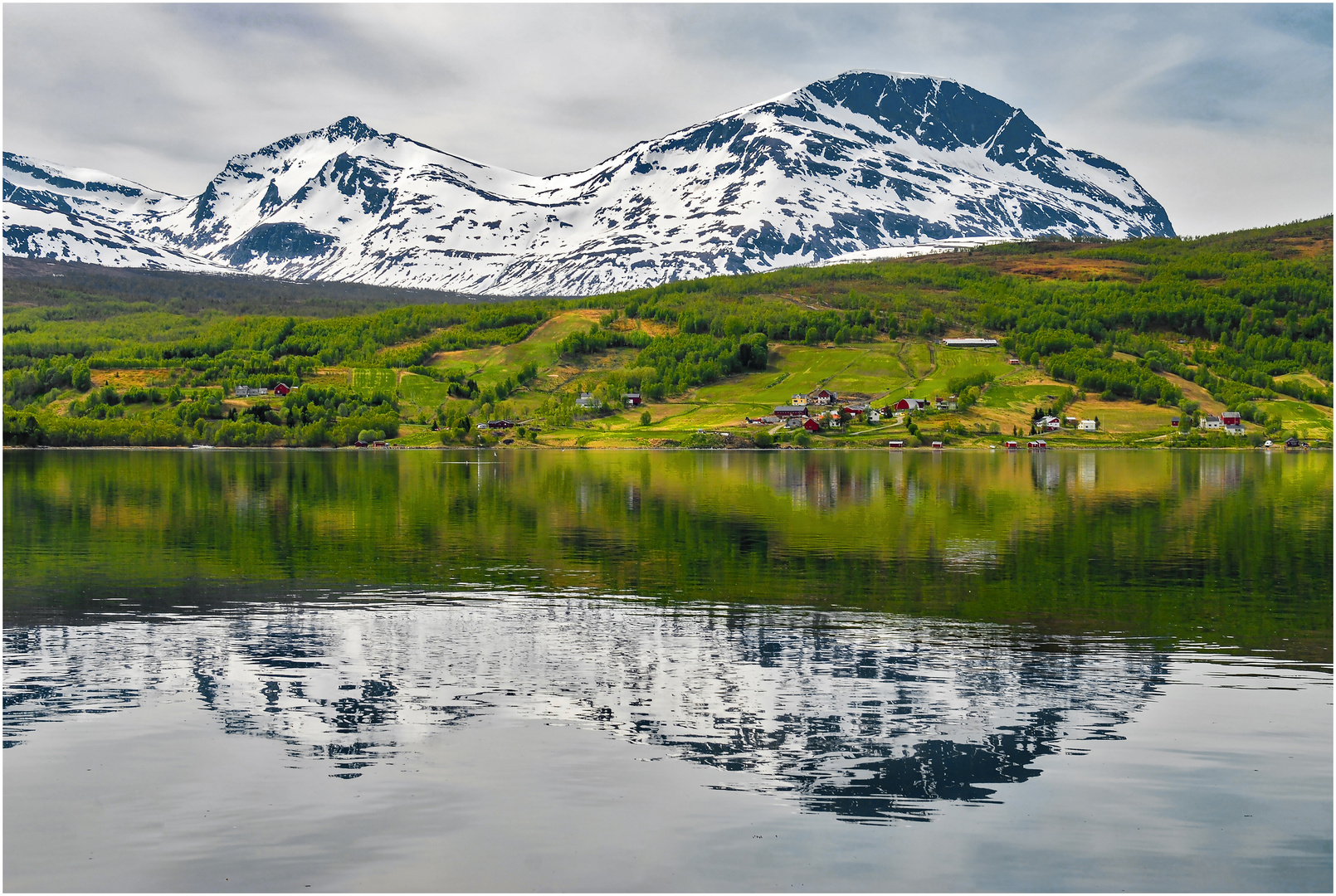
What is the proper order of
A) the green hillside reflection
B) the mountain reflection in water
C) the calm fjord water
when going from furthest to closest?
the green hillside reflection → the mountain reflection in water → the calm fjord water

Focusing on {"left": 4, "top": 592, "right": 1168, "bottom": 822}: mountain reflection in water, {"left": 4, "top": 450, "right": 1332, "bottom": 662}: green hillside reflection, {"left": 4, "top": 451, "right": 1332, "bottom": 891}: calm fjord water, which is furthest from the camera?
{"left": 4, "top": 450, "right": 1332, "bottom": 662}: green hillside reflection

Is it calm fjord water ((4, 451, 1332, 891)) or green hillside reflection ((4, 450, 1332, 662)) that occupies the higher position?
green hillside reflection ((4, 450, 1332, 662))

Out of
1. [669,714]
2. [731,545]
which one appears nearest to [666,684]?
[669,714]

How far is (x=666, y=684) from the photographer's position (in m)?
27.0

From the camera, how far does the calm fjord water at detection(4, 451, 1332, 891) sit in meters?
17.3

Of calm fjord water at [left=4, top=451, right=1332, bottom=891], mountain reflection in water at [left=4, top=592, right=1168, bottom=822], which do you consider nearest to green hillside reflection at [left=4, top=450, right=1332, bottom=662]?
calm fjord water at [left=4, top=451, right=1332, bottom=891]

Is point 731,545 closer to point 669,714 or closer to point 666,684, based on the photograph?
point 666,684

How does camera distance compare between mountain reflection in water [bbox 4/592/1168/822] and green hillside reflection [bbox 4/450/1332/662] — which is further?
green hillside reflection [bbox 4/450/1332/662]

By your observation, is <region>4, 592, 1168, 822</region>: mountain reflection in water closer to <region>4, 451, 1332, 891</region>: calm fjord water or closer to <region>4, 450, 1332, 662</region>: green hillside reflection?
<region>4, 451, 1332, 891</region>: calm fjord water

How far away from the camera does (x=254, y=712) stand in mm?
24547

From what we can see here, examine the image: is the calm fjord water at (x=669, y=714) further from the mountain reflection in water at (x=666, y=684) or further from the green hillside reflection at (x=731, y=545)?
the green hillside reflection at (x=731, y=545)

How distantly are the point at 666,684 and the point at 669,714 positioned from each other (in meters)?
2.52

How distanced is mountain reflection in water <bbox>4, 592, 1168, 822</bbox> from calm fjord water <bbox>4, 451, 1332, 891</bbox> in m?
0.14

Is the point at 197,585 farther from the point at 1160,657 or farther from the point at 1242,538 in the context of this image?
the point at 1242,538
